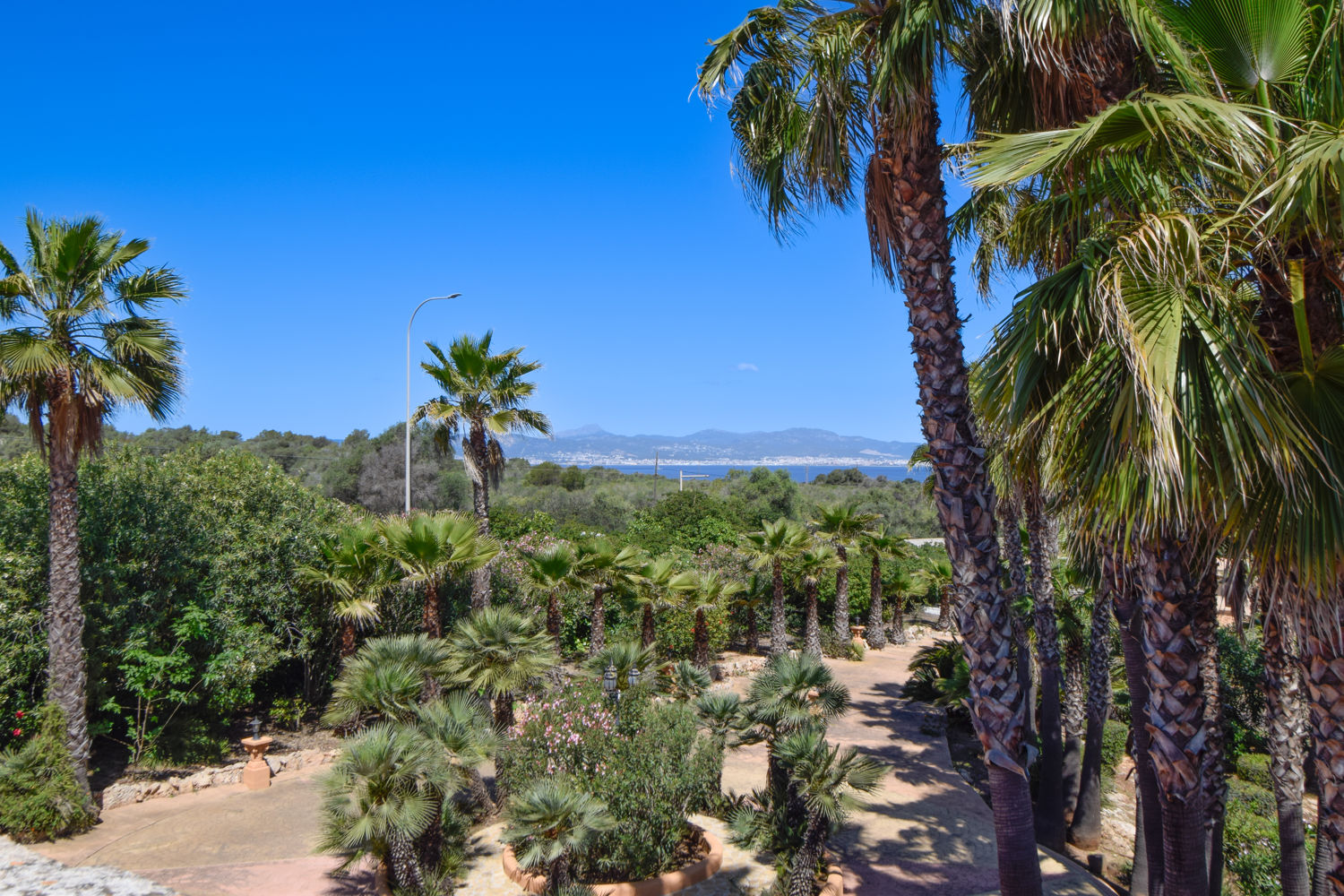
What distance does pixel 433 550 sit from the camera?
11.7m

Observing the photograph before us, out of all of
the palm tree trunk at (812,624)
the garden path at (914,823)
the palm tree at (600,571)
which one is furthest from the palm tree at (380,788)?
the palm tree trunk at (812,624)

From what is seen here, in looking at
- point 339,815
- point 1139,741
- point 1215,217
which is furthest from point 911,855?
point 1215,217

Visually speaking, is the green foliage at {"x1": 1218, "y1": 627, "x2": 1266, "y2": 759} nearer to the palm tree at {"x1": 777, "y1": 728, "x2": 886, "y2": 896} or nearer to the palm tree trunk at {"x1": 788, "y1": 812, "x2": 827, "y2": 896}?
the palm tree at {"x1": 777, "y1": 728, "x2": 886, "y2": 896}

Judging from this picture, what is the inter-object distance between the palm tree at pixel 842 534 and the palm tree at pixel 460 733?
1417cm

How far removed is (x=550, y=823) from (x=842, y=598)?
1578 cm

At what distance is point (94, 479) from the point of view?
1195 centimetres

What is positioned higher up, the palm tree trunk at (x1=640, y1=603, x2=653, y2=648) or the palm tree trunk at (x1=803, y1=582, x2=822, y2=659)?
the palm tree trunk at (x1=640, y1=603, x2=653, y2=648)

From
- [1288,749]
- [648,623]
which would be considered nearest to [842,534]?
[648,623]

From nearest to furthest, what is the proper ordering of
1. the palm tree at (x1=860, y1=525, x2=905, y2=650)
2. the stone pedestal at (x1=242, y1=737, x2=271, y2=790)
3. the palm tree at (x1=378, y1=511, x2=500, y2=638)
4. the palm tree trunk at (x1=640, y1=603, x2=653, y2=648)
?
the palm tree at (x1=378, y1=511, x2=500, y2=638)
the stone pedestal at (x1=242, y1=737, x2=271, y2=790)
the palm tree trunk at (x1=640, y1=603, x2=653, y2=648)
the palm tree at (x1=860, y1=525, x2=905, y2=650)

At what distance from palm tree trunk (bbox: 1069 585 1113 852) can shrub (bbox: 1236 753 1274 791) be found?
6.22 metres

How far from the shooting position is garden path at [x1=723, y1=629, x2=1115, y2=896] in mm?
8664

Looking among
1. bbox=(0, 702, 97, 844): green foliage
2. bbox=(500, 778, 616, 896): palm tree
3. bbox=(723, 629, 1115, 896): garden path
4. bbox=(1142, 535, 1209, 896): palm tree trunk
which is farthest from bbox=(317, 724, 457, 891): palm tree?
bbox=(1142, 535, 1209, 896): palm tree trunk

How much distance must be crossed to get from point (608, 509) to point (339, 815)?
102 ft

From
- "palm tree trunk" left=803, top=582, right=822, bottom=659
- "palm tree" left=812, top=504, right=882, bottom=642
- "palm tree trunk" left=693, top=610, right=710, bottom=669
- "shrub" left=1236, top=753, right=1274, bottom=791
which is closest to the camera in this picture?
"shrub" left=1236, top=753, right=1274, bottom=791
